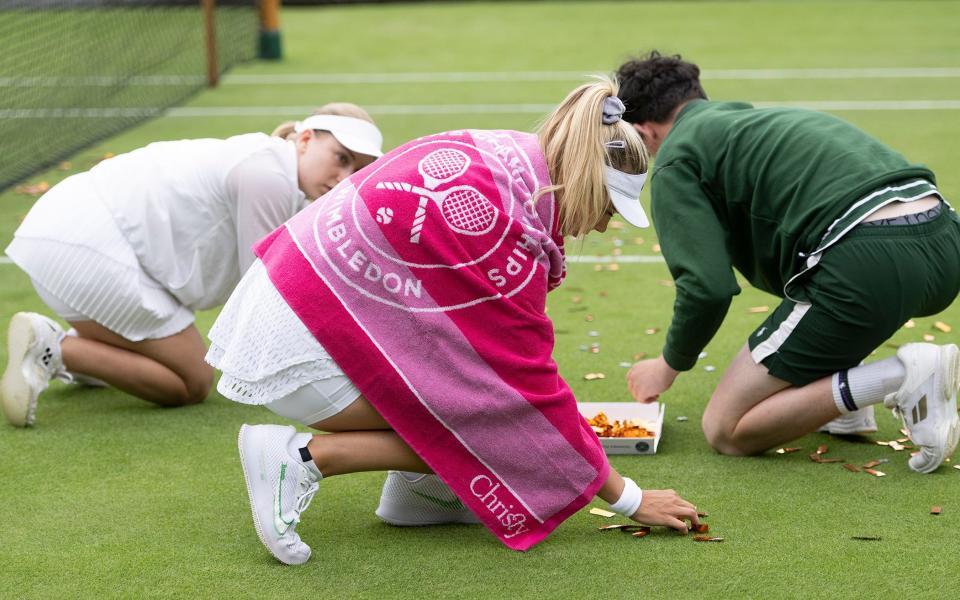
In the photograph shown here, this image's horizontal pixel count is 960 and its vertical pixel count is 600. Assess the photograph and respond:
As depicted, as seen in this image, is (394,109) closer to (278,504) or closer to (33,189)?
(33,189)

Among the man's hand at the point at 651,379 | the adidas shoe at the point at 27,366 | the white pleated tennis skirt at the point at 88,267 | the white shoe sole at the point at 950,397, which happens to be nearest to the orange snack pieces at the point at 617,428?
the man's hand at the point at 651,379

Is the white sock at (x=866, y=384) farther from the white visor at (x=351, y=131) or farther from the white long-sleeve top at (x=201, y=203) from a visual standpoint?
the white long-sleeve top at (x=201, y=203)

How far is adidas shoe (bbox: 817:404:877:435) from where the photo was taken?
3584mm

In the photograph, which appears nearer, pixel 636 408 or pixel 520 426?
pixel 520 426

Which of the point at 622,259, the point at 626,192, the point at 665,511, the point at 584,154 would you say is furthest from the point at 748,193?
the point at 622,259

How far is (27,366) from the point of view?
3.75 m

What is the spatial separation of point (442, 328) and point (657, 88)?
1.32 m

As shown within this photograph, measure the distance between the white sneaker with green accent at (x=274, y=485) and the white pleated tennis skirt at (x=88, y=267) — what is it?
1.11 metres

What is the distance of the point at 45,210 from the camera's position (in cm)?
385

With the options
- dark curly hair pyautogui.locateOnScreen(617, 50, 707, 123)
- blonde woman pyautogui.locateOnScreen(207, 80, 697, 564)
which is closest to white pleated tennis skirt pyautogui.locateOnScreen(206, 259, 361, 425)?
blonde woman pyautogui.locateOnScreen(207, 80, 697, 564)

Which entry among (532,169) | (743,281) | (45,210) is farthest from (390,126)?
(532,169)

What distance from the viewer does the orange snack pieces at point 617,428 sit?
11.6 ft

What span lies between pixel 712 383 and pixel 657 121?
914 mm

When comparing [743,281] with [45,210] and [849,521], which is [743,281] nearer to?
[849,521]
